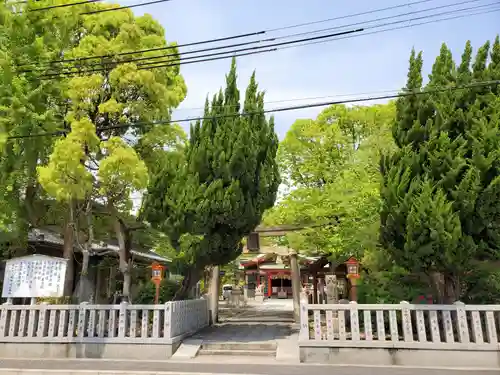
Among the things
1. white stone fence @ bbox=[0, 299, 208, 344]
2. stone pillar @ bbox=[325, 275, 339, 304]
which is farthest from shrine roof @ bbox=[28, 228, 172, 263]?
stone pillar @ bbox=[325, 275, 339, 304]

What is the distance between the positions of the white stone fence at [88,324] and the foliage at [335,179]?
6708 millimetres

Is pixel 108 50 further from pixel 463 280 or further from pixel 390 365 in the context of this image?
pixel 463 280

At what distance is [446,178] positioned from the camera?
9906 millimetres

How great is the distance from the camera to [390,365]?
9383 mm

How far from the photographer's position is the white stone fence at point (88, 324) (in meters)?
10.6

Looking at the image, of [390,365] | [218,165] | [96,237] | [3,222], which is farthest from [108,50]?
[390,365]

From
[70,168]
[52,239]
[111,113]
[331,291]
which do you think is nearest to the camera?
[70,168]

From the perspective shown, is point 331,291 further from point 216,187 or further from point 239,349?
point 216,187

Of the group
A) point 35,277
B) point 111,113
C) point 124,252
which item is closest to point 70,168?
point 111,113

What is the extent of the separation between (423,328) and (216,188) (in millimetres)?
6552

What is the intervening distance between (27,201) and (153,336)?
6.92 meters

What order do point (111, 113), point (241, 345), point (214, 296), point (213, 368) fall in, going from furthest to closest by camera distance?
point (214, 296) → point (111, 113) → point (241, 345) → point (213, 368)

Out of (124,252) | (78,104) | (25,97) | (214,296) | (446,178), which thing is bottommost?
(214,296)

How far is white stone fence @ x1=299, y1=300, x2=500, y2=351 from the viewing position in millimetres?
9359
